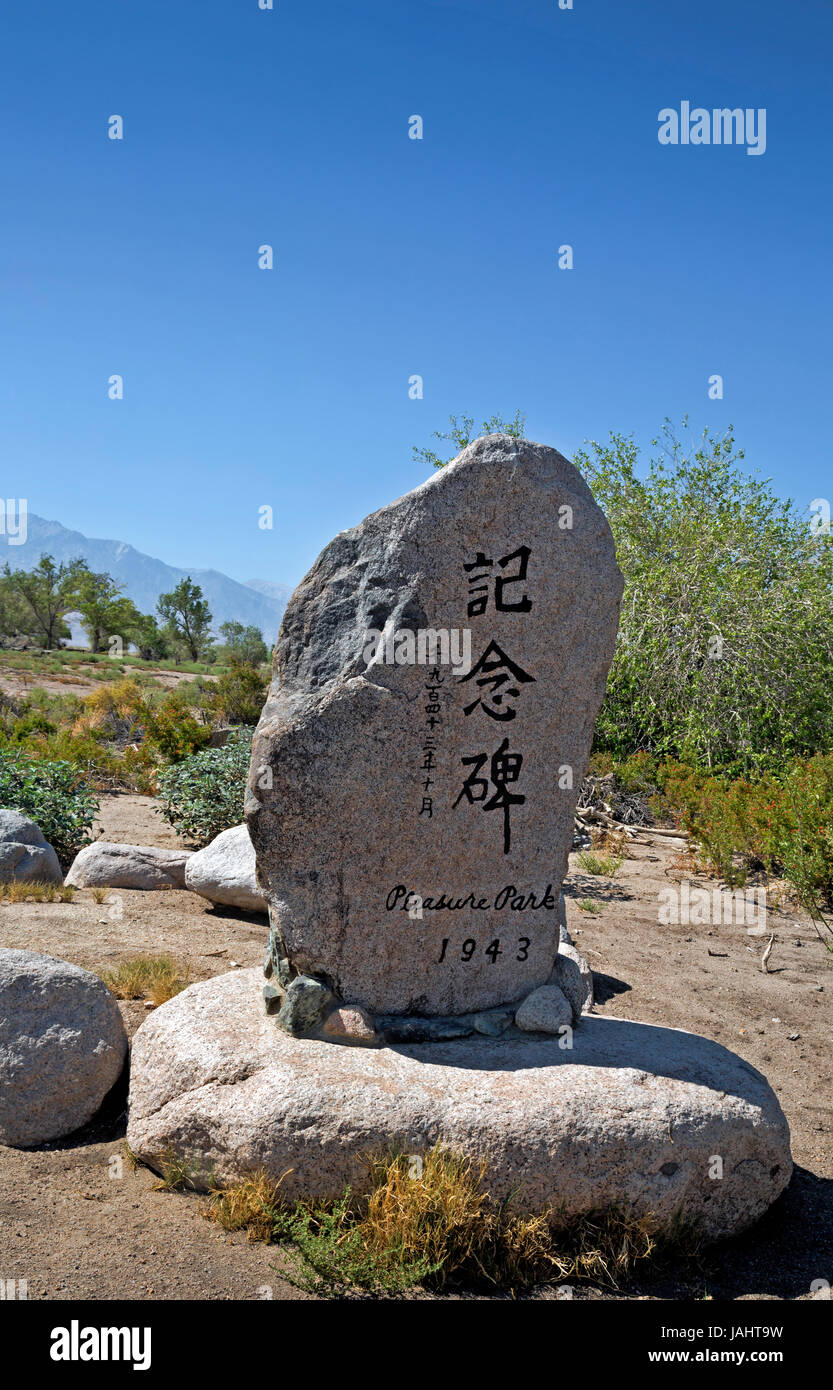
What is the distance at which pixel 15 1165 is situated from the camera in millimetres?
4211

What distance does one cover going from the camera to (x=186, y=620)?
52031mm

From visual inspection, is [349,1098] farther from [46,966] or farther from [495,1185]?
[46,966]

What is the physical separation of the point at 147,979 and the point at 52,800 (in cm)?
368

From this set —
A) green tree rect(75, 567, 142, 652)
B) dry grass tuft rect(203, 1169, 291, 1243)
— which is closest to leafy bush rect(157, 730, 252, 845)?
dry grass tuft rect(203, 1169, 291, 1243)

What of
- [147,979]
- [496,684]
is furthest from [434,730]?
[147,979]

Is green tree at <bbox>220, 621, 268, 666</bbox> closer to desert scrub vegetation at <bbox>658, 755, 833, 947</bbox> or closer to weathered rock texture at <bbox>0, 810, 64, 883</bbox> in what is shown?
desert scrub vegetation at <bbox>658, 755, 833, 947</bbox>

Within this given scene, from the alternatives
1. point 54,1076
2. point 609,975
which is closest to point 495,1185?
point 54,1076

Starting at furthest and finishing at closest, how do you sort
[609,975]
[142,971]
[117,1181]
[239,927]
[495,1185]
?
[239,927]
[609,975]
[142,971]
[117,1181]
[495,1185]

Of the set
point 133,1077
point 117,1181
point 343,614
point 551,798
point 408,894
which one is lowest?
point 117,1181

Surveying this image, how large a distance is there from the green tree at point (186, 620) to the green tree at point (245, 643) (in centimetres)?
201

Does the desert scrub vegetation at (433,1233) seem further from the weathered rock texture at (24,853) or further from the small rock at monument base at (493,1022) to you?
the weathered rock texture at (24,853)

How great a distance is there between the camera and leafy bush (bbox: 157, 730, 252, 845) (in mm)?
9859

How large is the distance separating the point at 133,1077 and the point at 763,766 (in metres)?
10.6

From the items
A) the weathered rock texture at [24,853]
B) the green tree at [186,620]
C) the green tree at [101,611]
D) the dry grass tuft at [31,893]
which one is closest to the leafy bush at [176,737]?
the weathered rock texture at [24,853]
